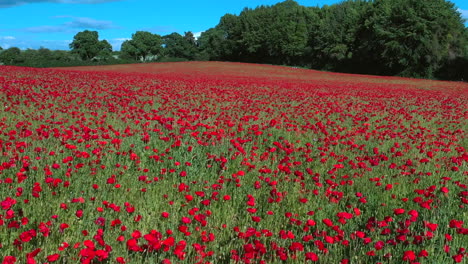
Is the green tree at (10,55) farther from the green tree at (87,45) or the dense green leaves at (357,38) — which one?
the dense green leaves at (357,38)

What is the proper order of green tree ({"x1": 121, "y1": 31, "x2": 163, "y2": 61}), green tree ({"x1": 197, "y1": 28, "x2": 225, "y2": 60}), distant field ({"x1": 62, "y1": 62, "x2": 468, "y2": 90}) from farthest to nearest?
green tree ({"x1": 121, "y1": 31, "x2": 163, "y2": 61}) < green tree ({"x1": 197, "y1": 28, "x2": 225, "y2": 60}) < distant field ({"x1": 62, "y1": 62, "x2": 468, "y2": 90})

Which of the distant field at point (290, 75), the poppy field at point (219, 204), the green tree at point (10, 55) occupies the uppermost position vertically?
the green tree at point (10, 55)

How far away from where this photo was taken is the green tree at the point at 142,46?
11150 centimetres

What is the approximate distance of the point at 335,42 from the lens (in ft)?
223

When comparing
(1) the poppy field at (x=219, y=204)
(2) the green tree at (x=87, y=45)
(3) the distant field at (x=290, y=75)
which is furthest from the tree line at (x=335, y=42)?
(1) the poppy field at (x=219, y=204)

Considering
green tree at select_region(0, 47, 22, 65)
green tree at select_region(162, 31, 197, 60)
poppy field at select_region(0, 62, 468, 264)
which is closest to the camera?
poppy field at select_region(0, 62, 468, 264)

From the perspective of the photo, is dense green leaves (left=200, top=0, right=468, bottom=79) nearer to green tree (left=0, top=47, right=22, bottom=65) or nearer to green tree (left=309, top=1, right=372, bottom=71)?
green tree (left=309, top=1, right=372, bottom=71)

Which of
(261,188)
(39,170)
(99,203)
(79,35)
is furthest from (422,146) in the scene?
(79,35)

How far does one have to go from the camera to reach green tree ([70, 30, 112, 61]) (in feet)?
352

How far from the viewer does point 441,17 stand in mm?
48469

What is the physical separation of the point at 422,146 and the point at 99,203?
5.80 meters

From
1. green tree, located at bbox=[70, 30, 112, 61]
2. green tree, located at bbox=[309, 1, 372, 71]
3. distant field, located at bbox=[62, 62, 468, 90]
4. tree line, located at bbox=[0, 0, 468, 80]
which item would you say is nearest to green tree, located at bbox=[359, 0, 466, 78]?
tree line, located at bbox=[0, 0, 468, 80]

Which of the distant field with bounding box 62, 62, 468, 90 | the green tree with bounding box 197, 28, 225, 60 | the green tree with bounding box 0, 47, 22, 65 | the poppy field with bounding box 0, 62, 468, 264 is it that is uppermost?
the green tree with bounding box 197, 28, 225, 60

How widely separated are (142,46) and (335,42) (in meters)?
60.4
